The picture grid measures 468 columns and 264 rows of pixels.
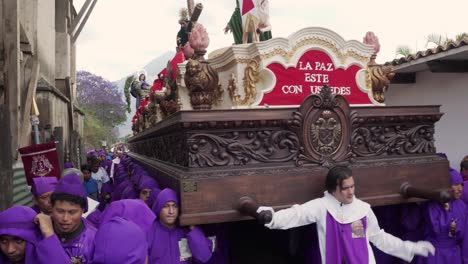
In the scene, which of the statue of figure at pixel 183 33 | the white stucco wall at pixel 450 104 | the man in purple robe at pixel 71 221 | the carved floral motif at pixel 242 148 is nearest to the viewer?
the man in purple robe at pixel 71 221

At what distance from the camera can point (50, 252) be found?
6.55 feet

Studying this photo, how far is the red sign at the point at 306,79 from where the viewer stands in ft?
9.46

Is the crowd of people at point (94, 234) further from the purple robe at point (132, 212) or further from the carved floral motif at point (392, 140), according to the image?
the carved floral motif at point (392, 140)

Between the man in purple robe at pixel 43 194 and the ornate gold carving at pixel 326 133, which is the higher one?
the ornate gold carving at pixel 326 133

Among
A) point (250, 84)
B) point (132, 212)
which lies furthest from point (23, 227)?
point (250, 84)

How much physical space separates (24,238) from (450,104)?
6.42m

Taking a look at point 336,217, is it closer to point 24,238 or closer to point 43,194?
point 24,238

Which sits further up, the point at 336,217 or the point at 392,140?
the point at 392,140

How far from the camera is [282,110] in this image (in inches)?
104

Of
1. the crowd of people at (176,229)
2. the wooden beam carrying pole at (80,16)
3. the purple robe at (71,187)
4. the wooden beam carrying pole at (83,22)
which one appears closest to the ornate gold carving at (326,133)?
the crowd of people at (176,229)

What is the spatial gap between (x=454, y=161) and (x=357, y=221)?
4691mm

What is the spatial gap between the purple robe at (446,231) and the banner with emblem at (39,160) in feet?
11.6

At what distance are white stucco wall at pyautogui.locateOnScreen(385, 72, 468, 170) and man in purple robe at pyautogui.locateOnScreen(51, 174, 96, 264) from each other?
6.02 m

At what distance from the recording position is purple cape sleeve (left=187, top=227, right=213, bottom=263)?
254cm
